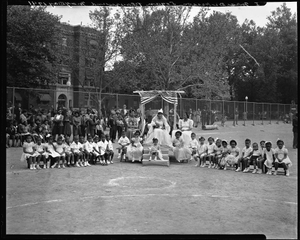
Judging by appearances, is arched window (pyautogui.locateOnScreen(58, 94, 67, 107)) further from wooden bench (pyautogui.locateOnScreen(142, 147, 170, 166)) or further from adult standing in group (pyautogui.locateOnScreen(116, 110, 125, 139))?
wooden bench (pyautogui.locateOnScreen(142, 147, 170, 166))

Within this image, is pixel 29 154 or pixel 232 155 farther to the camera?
pixel 232 155

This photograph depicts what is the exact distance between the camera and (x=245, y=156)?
10.6 m

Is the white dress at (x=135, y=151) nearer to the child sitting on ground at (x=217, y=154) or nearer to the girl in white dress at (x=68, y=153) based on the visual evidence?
the girl in white dress at (x=68, y=153)

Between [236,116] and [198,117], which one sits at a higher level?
[236,116]

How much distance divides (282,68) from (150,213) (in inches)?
1596

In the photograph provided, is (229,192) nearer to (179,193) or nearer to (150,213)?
(179,193)

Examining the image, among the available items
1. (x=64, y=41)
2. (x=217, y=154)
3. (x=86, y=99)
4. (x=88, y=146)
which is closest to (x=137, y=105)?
(x=86, y=99)

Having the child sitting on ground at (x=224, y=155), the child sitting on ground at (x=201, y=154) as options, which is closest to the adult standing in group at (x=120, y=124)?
the child sitting on ground at (x=201, y=154)

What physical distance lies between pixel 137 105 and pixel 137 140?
11.5 m

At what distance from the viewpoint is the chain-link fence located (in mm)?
17234

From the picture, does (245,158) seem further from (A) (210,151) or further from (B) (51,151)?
(B) (51,151)

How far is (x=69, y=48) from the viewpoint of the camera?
28.5 m

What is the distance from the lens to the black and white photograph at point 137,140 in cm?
545

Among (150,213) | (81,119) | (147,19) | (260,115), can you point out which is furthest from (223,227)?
(260,115)
